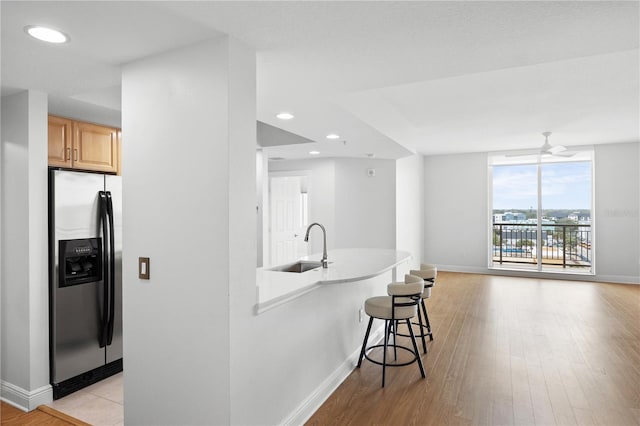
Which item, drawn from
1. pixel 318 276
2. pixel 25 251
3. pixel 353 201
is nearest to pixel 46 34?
pixel 25 251

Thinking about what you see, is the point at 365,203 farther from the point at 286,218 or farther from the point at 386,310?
the point at 386,310

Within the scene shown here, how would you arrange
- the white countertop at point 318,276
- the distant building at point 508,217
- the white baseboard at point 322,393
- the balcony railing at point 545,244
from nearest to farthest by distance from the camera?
the white countertop at point 318,276, the white baseboard at point 322,393, the balcony railing at point 545,244, the distant building at point 508,217

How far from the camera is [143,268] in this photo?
6.95 ft

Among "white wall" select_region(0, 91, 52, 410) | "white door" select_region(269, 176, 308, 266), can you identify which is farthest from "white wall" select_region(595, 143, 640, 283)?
"white wall" select_region(0, 91, 52, 410)

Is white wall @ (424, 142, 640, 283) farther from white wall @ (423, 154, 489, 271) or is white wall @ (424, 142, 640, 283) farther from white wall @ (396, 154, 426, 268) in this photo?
white wall @ (396, 154, 426, 268)

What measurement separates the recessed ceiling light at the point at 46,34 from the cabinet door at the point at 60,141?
1373 millimetres

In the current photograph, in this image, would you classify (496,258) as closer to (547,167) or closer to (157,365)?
(547,167)

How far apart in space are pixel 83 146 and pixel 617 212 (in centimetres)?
819

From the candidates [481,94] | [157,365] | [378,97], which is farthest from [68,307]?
[481,94]

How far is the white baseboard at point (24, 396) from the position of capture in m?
2.79

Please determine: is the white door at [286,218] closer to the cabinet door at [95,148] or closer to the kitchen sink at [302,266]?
the kitchen sink at [302,266]

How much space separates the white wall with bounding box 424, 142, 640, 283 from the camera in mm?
6844

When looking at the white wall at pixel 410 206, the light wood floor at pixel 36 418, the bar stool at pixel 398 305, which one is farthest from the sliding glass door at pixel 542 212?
the light wood floor at pixel 36 418

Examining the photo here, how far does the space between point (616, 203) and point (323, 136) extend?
594 cm
